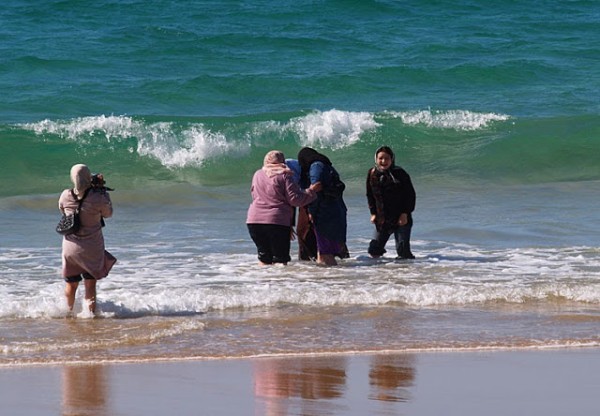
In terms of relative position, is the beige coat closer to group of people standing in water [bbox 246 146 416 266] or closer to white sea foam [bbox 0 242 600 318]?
white sea foam [bbox 0 242 600 318]

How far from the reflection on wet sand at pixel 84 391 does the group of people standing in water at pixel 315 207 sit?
4051 mm

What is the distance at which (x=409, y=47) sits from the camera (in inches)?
1125

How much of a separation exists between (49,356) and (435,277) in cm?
404

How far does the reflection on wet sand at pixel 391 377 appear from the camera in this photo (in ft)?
23.4

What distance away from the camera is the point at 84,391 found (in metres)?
7.29

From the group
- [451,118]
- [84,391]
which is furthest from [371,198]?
[451,118]

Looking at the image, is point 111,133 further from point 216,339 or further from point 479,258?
point 216,339

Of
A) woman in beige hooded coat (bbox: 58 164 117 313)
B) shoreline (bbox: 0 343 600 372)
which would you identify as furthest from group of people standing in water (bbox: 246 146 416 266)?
shoreline (bbox: 0 343 600 372)

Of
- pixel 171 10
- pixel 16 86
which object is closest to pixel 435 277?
pixel 16 86

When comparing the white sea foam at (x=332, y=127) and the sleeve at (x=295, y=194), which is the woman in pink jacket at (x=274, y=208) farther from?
the white sea foam at (x=332, y=127)

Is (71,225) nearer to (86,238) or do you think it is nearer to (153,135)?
(86,238)

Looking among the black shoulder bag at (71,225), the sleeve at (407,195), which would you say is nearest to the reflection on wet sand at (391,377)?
the black shoulder bag at (71,225)

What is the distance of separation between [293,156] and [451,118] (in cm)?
Answer: 335

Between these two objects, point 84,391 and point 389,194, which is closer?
point 84,391
